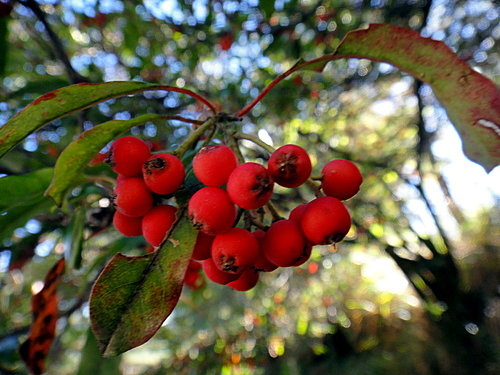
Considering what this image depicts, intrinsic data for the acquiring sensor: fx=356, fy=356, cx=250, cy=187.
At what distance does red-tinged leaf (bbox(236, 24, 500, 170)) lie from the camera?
709 mm

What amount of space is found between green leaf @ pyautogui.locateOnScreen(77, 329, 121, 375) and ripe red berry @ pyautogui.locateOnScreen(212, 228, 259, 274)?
935mm

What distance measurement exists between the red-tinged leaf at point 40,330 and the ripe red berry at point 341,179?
103cm

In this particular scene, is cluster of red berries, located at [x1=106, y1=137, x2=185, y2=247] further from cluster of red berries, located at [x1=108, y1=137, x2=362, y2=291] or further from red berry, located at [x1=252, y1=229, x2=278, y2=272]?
red berry, located at [x1=252, y1=229, x2=278, y2=272]

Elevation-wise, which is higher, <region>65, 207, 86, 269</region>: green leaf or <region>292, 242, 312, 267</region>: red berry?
<region>65, 207, 86, 269</region>: green leaf

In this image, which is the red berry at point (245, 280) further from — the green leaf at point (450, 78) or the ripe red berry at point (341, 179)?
the green leaf at point (450, 78)

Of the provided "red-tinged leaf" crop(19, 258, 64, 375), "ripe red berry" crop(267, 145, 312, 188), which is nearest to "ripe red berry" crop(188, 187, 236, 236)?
"ripe red berry" crop(267, 145, 312, 188)

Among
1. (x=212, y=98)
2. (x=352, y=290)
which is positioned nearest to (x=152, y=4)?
(x=212, y=98)

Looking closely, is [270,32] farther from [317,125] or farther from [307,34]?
[317,125]

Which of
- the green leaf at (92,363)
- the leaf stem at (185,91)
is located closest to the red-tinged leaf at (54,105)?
the leaf stem at (185,91)

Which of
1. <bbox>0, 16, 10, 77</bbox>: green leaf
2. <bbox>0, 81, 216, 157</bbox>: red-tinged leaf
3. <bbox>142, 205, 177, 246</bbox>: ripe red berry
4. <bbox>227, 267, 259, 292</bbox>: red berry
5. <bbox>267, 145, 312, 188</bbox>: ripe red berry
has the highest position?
<bbox>0, 16, 10, 77</bbox>: green leaf

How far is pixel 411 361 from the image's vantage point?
292 centimetres

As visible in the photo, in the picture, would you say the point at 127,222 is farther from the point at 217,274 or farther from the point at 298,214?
the point at 298,214

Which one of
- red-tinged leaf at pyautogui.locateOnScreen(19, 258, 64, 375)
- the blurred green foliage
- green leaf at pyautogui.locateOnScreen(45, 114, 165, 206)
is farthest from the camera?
the blurred green foliage

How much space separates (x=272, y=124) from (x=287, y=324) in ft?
7.35
